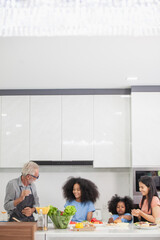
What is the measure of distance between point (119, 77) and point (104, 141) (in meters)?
1.21

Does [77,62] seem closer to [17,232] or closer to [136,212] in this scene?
[136,212]

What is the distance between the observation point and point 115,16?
1.15 m

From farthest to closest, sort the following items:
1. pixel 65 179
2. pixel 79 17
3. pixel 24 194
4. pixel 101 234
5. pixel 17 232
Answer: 1. pixel 65 179
2. pixel 24 194
3. pixel 101 234
4. pixel 17 232
5. pixel 79 17

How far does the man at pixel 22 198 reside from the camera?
417 centimetres

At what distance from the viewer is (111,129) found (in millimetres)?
5684

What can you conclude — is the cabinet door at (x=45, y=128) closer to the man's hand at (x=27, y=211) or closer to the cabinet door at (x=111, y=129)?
the cabinet door at (x=111, y=129)

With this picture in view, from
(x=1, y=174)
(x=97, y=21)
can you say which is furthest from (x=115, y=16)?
(x=1, y=174)

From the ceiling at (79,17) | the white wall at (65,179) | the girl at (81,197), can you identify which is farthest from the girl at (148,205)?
the ceiling at (79,17)

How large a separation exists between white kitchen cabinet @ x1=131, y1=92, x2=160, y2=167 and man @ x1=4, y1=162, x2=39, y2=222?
1728 millimetres

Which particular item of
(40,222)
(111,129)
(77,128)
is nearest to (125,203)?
(111,129)

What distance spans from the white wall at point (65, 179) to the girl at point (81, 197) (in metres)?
1.46

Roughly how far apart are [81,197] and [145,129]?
5.29ft

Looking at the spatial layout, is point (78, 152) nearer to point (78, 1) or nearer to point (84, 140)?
point (84, 140)

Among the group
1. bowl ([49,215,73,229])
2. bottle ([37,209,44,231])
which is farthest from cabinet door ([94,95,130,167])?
bottle ([37,209,44,231])
